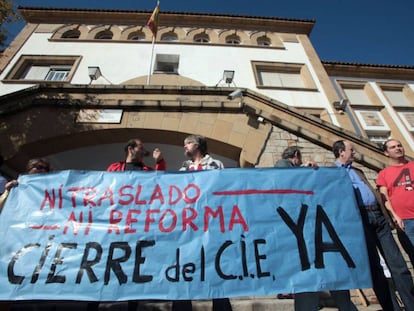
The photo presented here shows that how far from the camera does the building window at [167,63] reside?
37.2ft

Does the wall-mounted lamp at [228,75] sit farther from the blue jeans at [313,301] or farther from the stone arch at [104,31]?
the blue jeans at [313,301]

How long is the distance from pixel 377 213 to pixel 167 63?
11.4 meters

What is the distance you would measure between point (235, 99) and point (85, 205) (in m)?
4.13

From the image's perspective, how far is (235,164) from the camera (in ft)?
20.4

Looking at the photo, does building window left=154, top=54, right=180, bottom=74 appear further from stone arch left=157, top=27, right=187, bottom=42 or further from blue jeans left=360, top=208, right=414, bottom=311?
blue jeans left=360, top=208, right=414, bottom=311

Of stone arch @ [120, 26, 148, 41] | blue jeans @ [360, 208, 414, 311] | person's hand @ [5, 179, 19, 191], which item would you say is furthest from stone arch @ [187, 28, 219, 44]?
blue jeans @ [360, 208, 414, 311]

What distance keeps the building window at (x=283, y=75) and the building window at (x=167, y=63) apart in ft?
13.0

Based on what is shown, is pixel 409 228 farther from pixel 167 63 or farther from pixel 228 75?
pixel 167 63

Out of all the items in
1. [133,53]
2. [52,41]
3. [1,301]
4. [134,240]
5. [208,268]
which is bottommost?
[1,301]

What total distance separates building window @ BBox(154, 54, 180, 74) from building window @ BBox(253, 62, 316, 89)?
396cm

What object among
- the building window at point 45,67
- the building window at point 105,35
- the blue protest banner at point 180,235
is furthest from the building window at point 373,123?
the building window at point 105,35

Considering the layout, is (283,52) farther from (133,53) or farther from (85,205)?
(85,205)

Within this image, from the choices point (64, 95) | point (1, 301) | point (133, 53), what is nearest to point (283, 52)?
point (133, 53)

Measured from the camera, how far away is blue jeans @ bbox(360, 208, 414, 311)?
2.12 meters
